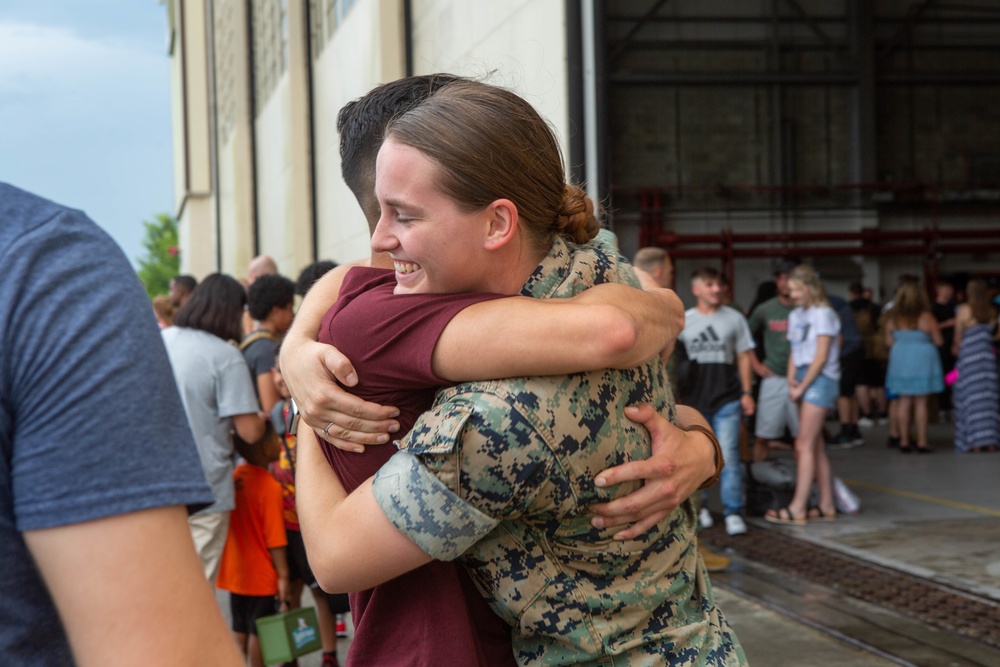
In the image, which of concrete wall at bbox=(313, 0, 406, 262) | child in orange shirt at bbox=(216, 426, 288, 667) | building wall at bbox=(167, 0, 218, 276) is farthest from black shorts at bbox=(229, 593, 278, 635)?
building wall at bbox=(167, 0, 218, 276)

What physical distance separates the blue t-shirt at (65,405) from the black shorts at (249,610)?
14.2 feet

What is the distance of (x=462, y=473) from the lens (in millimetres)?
1391

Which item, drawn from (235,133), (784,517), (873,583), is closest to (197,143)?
(235,133)

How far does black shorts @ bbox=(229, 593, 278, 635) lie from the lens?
16.7 ft

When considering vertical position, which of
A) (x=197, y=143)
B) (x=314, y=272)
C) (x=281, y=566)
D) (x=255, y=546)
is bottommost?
(x=281, y=566)

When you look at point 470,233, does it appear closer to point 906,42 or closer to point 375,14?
point 375,14

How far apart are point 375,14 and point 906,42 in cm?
1213

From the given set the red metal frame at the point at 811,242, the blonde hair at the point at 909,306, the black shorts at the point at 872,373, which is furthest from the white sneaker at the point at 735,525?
the red metal frame at the point at 811,242

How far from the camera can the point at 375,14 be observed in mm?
14219

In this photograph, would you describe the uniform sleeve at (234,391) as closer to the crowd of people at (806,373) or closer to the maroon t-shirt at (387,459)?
the crowd of people at (806,373)

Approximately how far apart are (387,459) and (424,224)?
1.11ft

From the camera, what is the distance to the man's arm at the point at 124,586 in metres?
0.91

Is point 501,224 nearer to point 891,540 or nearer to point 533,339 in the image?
point 533,339

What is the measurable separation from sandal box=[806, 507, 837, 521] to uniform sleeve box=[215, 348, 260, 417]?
17.3 ft
